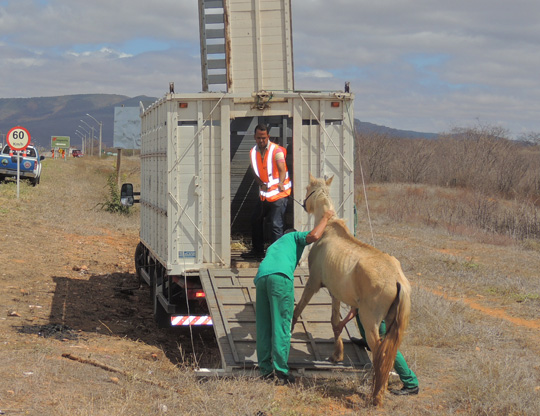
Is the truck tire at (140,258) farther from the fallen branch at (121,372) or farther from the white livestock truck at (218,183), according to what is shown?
the fallen branch at (121,372)

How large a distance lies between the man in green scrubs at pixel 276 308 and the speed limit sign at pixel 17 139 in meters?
19.7

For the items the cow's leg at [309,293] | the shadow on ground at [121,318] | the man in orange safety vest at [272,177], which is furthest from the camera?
the shadow on ground at [121,318]

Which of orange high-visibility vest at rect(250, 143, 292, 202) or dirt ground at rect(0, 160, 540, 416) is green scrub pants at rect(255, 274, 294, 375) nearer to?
dirt ground at rect(0, 160, 540, 416)

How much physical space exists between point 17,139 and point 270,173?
18.1 metres

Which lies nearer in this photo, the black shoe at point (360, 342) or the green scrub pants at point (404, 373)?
the green scrub pants at point (404, 373)

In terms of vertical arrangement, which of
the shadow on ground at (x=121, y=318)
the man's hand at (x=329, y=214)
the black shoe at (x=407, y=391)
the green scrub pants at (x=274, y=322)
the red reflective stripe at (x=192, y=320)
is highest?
the man's hand at (x=329, y=214)

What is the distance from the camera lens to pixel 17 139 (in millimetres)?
24750

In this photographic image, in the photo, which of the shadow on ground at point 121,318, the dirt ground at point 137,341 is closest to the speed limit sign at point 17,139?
the dirt ground at point 137,341

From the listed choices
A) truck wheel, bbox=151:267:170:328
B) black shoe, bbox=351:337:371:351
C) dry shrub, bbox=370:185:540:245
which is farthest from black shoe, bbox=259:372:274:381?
dry shrub, bbox=370:185:540:245

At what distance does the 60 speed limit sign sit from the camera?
80.4ft

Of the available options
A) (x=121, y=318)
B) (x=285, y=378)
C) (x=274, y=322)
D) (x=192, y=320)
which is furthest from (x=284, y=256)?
(x=121, y=318)

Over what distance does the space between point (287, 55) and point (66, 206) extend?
57.3 feet

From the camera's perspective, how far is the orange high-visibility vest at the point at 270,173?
880cm

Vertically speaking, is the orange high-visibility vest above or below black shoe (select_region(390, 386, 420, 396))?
above
